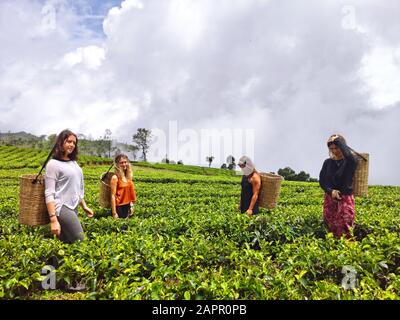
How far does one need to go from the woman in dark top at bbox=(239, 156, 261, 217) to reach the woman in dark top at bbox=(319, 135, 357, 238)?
41.8 inches

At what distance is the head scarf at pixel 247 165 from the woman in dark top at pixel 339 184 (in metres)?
1.08

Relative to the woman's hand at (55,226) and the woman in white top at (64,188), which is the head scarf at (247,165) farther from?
the woman's hand at (55,226)

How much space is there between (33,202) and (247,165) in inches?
124

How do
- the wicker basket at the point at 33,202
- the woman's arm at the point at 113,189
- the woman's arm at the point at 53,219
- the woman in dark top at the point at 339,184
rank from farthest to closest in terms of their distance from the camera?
the woman's arm at the point at 113,189, the woman in dark top at the point at 339,184, the wicker basket at the point at 33,202, the woman's arm at the point at 53,219

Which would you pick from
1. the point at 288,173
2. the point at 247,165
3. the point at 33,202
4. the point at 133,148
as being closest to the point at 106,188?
the point at 33,202

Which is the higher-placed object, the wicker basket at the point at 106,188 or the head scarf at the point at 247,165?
the head scarf at the point at 247,165

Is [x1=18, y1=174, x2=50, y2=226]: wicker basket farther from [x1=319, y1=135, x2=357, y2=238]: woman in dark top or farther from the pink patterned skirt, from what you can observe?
the pink patterned skirt

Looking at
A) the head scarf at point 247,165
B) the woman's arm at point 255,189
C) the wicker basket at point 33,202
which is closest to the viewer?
the wicker basket at point 33,202

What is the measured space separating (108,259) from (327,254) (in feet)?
7.39

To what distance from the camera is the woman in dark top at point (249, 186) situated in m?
5.92

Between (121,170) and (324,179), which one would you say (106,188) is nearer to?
(121,170)

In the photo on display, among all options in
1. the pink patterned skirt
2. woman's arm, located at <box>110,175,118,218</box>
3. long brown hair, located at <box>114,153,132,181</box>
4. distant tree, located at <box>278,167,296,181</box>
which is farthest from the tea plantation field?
distant tree, located at <box>278,167,296,181</box>

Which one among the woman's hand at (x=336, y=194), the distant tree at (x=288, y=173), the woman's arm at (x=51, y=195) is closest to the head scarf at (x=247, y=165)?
the woman's hand at (x=336, y=194)
